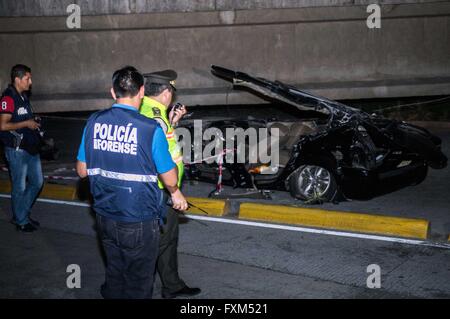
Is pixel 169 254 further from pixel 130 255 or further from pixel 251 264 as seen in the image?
pixel 251 264

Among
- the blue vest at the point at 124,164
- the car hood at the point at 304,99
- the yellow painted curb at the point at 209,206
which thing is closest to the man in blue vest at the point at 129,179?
the blue vest at the point at 124,164

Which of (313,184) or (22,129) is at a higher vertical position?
(22,129)

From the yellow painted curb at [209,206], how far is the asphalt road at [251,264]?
40cm

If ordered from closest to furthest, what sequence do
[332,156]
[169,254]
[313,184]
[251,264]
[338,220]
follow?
[169,254] → [251,264] → [338,220] → [332,156] → [313,184]

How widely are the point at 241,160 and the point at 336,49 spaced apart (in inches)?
253

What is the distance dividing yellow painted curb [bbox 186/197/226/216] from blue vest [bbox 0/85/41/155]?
211 cm

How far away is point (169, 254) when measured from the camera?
503 cm

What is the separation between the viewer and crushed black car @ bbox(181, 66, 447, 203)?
7391mm

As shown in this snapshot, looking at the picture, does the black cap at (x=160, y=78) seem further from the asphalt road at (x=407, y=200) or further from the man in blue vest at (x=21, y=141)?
the asphalt road at (x=407, y=200)

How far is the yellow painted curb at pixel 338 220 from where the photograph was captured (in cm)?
667

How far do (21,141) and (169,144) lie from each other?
9.05 ft

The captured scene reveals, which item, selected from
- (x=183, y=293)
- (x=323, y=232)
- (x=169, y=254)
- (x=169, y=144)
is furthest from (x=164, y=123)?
(x=323, y=232)

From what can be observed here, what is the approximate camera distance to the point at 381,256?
6.04 meters
